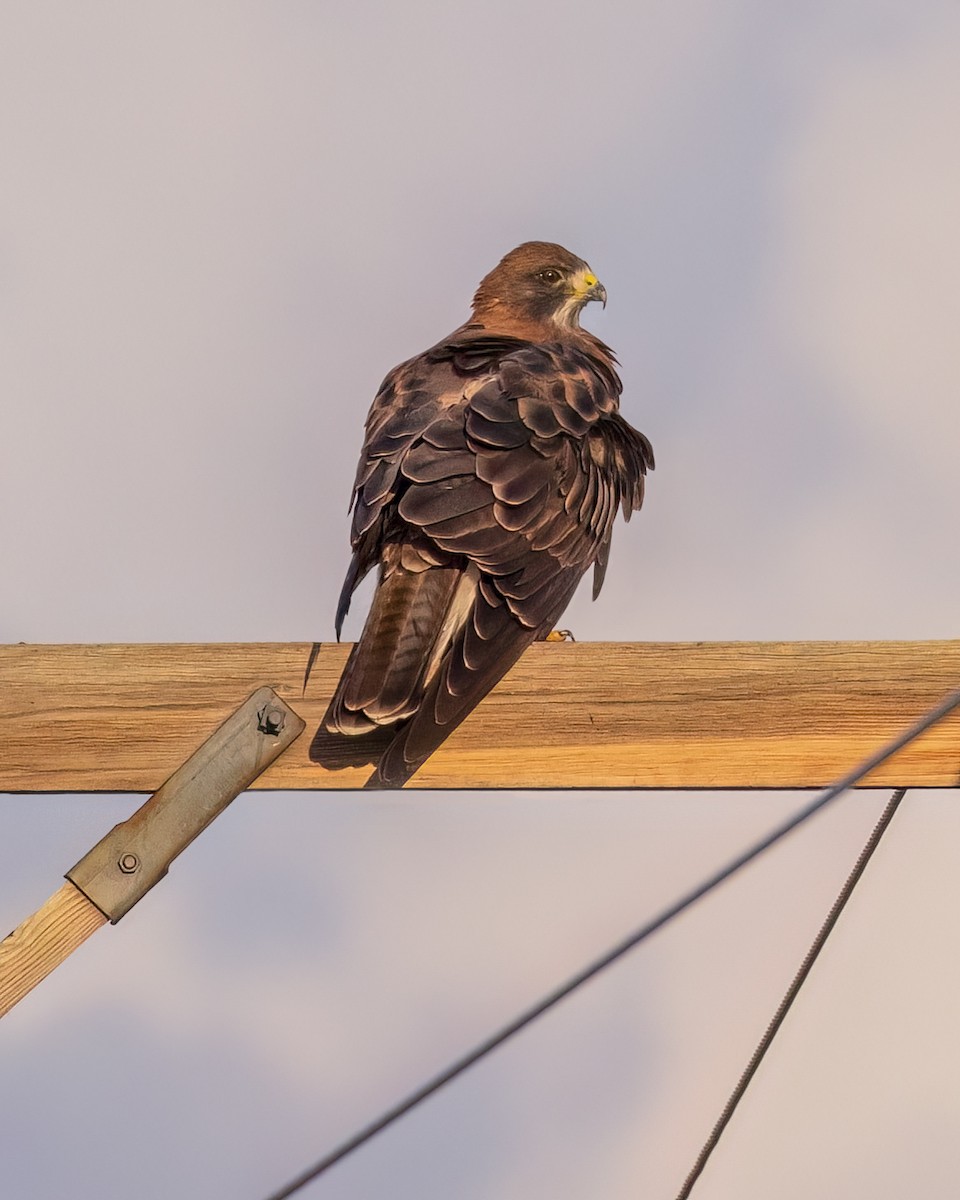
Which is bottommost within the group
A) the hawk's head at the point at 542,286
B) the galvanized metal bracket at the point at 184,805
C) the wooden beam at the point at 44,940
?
the wooden beam at the point at 44,940

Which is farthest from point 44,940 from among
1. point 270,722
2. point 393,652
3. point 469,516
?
point 469,516

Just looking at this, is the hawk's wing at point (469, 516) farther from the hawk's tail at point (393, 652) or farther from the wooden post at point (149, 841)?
the wooden post at point (149, 841)

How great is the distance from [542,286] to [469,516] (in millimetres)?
2417

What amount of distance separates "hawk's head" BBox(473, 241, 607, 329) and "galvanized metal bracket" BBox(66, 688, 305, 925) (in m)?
2.90

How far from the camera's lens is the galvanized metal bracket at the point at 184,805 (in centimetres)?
252

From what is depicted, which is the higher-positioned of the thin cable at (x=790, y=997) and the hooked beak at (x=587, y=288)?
the hooked beak at (x=587, y=288)

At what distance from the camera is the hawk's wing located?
2701 millimetres

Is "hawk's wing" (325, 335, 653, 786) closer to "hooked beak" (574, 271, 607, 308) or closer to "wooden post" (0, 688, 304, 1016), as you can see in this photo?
"wooden post" (0, 688, 304, 1016)

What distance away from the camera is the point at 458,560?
10.1 ft

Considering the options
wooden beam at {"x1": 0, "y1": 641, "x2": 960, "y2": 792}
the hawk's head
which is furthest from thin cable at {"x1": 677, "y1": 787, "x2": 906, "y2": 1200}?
the hawk's head

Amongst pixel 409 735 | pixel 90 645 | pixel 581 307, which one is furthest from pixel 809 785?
pixel 581 307

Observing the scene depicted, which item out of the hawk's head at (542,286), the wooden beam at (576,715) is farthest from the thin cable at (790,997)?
the hawk's head at (542,286)

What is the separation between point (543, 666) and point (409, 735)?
28 centimetres

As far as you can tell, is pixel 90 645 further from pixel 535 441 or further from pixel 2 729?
pixel 535 441
